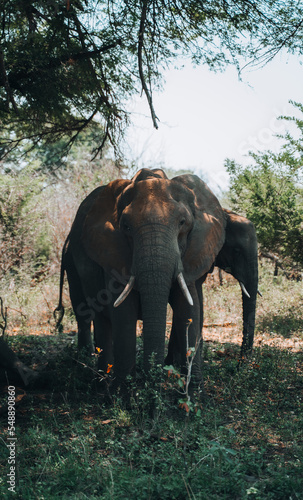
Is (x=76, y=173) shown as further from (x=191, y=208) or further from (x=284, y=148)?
(x=191, y=208)

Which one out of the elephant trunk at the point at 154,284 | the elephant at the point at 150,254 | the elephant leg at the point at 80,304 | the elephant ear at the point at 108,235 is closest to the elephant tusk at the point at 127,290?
the elephant at the point at 150,254

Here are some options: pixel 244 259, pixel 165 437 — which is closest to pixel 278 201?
pixel 244 259

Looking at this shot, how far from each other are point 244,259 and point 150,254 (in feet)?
9.60

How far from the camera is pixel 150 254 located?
537 cm

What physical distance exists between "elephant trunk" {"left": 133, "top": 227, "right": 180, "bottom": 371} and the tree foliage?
6.61 m

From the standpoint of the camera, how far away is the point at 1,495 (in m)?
3.95

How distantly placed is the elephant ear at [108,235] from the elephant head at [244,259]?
6.59 ft

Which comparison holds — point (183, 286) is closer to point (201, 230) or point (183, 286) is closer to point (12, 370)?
point (201, 230)

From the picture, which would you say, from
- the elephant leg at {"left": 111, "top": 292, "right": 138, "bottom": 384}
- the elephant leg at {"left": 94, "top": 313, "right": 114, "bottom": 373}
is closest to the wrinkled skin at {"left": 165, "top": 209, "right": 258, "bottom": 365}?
the elephant leg at {"left": 94, "top": 313, "right": 114, "bottom": 373}

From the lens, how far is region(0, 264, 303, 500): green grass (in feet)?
12.9

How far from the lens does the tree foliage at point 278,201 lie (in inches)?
458

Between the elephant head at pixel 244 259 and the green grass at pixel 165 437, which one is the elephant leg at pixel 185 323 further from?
the elephant head at pixel 244 259

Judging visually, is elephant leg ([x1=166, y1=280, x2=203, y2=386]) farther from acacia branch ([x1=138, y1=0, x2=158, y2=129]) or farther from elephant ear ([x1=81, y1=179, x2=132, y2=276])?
acacia branch ([x1=138, y1=0, x2=158, y2=129])

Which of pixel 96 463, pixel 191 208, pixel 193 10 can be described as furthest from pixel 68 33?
pixel 96 463
